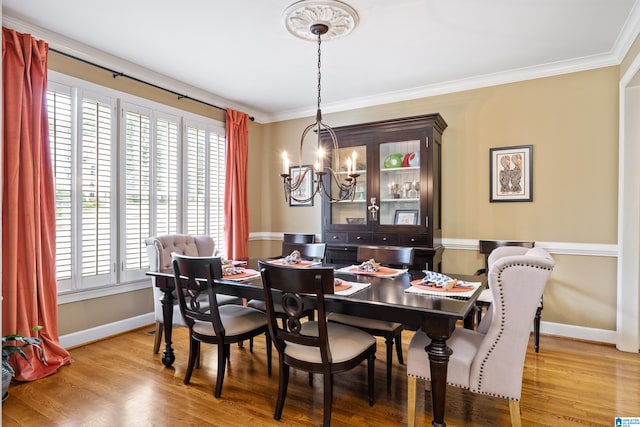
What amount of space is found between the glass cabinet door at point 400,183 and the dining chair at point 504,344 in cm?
191

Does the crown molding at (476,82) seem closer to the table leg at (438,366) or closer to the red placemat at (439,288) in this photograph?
the red placemat at (439,288)

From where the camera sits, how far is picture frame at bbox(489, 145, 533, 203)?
3.83 m

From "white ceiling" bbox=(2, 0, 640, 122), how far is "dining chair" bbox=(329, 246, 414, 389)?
1734 mm

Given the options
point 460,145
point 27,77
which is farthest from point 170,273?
point 460,145

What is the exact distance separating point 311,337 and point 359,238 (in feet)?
7.21

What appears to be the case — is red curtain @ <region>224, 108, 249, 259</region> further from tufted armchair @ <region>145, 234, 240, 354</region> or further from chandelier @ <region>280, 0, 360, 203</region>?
chandelier @ <region>280, 0, 360, 203</region>

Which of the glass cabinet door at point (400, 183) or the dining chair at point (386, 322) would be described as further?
the glass cabinet door at point (400, 183)

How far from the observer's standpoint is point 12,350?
2.58 metres

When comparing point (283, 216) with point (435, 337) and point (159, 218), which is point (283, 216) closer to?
point (159, 218)

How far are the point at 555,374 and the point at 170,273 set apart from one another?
291cm

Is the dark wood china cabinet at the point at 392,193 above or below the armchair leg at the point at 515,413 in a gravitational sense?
above

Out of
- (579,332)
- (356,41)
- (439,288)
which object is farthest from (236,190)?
(579,332)

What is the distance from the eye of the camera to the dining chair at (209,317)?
2514 mm

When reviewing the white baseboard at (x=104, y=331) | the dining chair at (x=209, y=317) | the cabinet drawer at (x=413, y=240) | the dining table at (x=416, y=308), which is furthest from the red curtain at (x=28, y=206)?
the cabinet drawer at (x=413, y=240)
